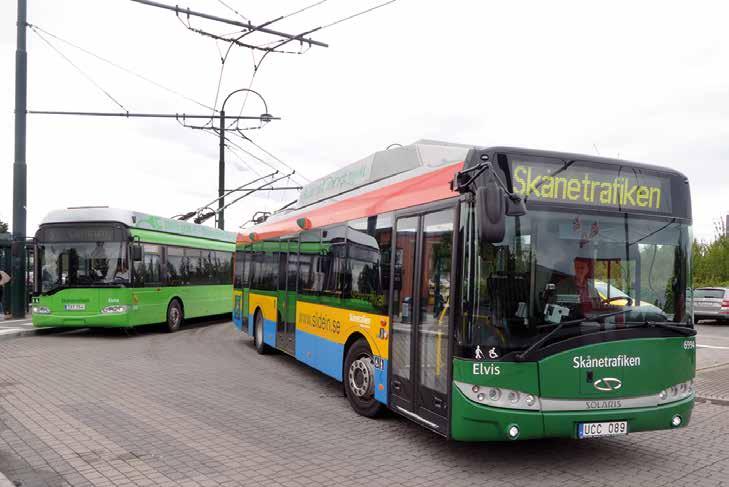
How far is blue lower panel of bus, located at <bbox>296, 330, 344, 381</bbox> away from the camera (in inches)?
317

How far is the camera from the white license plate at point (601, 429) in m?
5.12

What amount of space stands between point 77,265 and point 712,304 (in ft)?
70.0

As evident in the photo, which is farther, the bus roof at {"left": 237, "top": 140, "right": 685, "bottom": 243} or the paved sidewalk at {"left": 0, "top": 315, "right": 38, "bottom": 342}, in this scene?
the paved sidewalk at {"left": 0, "top": 315, "right": 38, "bottom": 342}

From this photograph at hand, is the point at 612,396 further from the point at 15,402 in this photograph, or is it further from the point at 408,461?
the point at 15,402

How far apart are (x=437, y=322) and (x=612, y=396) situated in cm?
159

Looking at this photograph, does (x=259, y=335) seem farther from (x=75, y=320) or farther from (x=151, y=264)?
(x=75, y=320)

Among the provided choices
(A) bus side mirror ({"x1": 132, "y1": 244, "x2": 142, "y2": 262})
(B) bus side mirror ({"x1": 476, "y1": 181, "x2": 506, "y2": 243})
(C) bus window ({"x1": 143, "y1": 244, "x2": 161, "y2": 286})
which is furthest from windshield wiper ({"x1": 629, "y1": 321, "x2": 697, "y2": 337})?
(C) bus window ({"x1": 143, "y1": 244, "x2": 161, "y2": 286})

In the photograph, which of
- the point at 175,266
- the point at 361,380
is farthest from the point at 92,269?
the point at 361,380

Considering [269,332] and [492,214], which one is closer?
[492,214]

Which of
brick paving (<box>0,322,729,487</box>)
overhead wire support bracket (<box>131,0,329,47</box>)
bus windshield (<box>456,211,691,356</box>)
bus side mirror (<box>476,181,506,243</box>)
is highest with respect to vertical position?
overhead wire support bracket (<box>131,0,329,47</box>)

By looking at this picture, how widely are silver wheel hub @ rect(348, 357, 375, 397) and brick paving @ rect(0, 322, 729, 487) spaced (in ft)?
1.11

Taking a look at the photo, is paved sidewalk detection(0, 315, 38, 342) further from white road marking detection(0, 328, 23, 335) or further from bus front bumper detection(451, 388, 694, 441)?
bus front bumper detection(451, 388, 694, 441)

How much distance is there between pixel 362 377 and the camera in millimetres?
7273

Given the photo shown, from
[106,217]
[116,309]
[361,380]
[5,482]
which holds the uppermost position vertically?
[106,217]
